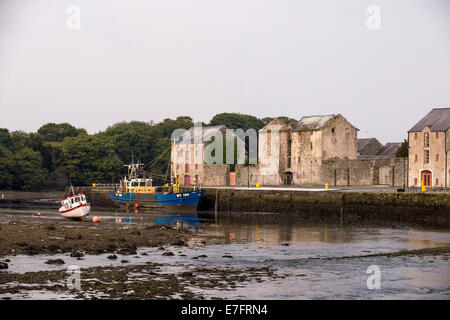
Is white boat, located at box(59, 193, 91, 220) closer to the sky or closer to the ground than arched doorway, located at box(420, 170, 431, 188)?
closer to the ground

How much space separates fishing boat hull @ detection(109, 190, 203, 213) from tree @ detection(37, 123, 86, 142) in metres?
55.7

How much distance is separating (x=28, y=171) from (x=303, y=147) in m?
45.3

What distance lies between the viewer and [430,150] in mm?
55125

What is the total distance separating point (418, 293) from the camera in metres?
19.2

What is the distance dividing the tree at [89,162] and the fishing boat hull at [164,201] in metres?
33.4

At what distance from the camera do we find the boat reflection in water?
1671 inches

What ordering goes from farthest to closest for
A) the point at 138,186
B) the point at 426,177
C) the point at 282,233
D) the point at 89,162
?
the point at 89,162, the point at 138,186, the point at 426,177, the point at 282,233

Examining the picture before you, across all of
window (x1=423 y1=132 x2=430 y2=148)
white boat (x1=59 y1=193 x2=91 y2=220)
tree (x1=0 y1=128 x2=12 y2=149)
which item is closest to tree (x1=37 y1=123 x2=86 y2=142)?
tree (x1=0 y1=128 x2=12 y2=149)

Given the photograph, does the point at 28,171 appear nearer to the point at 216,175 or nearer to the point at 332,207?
the point at 216,175

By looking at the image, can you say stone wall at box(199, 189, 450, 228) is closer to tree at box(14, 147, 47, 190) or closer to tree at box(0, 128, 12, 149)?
tree at box(14, 147, 47, 190)

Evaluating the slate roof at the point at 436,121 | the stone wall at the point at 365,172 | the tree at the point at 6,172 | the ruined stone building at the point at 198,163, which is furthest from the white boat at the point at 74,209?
the tree at the point at 6,172

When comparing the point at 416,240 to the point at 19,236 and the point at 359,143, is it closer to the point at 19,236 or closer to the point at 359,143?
the point at 19,236

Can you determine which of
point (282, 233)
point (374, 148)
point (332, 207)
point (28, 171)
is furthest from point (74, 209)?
point (374, 148)
